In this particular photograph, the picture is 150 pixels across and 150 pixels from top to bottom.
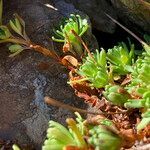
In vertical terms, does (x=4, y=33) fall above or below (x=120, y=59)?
below

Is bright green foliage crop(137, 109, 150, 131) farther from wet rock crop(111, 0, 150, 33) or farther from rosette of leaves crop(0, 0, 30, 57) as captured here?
rosette of leaves crop(0, 0, 30, 57)

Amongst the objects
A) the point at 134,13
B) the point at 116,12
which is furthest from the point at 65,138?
the point at 116,12

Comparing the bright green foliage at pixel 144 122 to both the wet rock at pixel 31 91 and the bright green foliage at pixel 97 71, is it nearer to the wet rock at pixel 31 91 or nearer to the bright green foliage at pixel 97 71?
the bright green foliage at pixel 97 71

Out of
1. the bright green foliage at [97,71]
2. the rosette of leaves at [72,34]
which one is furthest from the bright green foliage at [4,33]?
the bright green foliage at [97,71]

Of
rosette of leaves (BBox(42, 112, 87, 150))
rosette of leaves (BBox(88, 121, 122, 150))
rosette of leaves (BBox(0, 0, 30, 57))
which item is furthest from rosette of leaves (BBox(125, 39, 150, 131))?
rosette of leaves (BBox(0, 0, 30, 57))

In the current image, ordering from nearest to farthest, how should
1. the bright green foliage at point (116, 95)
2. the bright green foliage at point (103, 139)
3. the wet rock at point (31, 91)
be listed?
the bright green foliage at point (103, 139), the bright green foliage at point (116, 95), the wet rock at point (31, 91)

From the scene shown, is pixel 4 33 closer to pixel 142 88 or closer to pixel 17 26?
pixel 17 26
